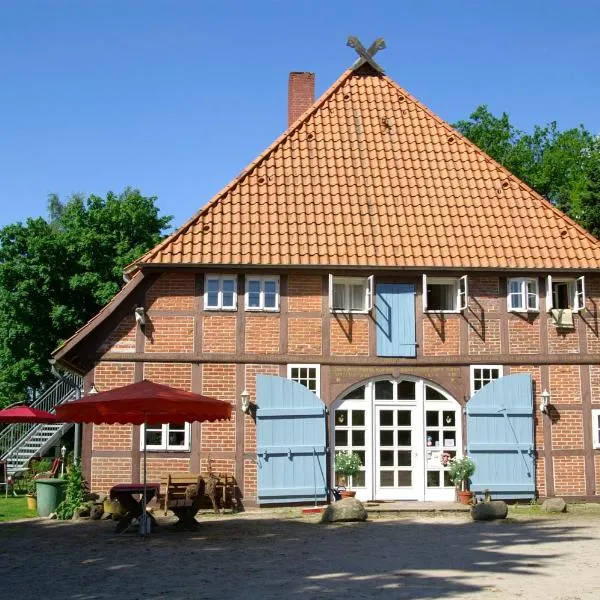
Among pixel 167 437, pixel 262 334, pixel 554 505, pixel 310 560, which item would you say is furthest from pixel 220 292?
pixel 310 560

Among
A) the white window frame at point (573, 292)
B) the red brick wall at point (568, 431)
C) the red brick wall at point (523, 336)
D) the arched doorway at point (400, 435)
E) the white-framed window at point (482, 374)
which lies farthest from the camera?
the white window frame at point (573, 292)

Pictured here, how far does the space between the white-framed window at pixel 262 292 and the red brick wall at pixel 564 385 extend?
5.73m

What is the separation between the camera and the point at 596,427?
58.0 ft

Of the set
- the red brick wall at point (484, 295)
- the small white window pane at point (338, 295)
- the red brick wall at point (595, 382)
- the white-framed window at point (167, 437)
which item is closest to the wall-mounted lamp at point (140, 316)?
the white-framed window at point (167, 437)

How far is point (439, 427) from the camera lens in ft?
57.9

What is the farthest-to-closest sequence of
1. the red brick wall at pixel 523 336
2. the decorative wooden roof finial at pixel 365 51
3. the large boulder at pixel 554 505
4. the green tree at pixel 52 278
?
the green tree at pixel 52 278 → the decorative wooden roof finial at pixel 365 51 → the red brick wall at pixel 523 336 → the large boulder at pixel 554 505

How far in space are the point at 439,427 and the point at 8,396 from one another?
69.8ft

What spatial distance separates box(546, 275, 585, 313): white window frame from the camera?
17.9 metres

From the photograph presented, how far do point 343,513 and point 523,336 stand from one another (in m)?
5.88

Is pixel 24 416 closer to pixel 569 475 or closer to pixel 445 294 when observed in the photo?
pixel 445 294

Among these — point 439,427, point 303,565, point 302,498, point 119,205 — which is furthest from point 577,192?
point 303,565

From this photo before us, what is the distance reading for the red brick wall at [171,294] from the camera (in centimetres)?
1744

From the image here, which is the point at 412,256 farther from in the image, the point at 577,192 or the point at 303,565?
the point at 577,192

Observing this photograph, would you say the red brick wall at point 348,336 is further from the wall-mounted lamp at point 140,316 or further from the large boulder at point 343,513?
the large boulder at point 343,513
